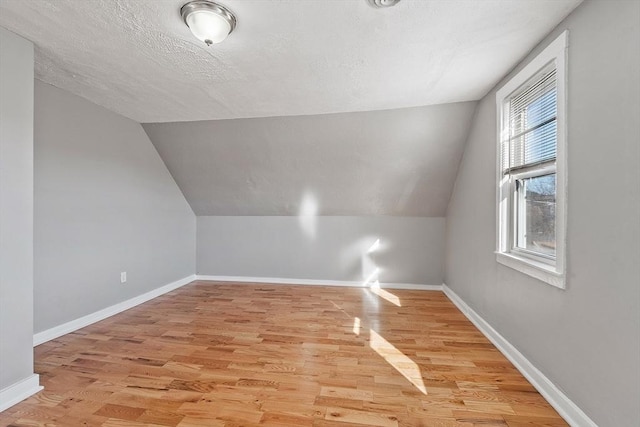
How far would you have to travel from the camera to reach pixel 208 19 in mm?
1585

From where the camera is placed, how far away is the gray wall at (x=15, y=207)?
5.72ft

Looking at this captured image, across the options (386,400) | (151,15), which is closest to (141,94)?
(151,15)

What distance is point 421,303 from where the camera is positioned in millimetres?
3629

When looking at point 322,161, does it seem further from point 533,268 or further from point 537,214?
point 533,268

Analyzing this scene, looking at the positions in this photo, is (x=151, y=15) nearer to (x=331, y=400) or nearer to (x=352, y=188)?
(x=331, y=400)

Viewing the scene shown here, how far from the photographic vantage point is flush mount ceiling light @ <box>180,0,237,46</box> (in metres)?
1.54

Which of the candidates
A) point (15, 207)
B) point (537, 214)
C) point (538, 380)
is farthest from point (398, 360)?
point (15, 207)

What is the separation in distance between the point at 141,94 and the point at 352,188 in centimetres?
265

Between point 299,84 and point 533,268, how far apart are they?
2.29 metres

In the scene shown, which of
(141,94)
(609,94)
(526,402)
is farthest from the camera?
(141,94)

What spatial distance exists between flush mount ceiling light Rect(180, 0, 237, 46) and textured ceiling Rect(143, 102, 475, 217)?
5.34 feet

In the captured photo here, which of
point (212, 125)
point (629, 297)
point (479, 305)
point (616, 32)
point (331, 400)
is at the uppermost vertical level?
point (212, 125)

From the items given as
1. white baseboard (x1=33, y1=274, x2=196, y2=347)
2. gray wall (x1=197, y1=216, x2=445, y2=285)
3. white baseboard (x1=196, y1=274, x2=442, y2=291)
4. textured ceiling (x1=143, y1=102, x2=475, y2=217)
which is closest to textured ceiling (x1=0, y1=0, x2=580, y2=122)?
textured ceiling (x1=143, y1=102, x2=475, y2=217)

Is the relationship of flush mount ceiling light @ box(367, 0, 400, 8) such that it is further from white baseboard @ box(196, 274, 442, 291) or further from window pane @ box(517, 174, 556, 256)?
white baseboard @ box(196, 274, 442, 291)
